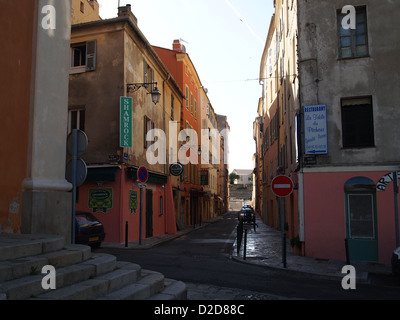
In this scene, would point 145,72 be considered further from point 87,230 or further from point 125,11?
point 87,230

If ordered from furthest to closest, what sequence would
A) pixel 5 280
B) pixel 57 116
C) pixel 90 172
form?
pixel 90 172
pixel 57 116
pixel 5 280

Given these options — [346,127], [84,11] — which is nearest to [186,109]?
[84,11]

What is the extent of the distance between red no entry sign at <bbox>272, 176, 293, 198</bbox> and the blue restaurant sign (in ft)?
A: 6.71

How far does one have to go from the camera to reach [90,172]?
55.5 feet

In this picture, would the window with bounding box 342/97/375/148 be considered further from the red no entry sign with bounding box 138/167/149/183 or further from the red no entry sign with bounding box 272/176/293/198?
the red no entry sign with bounding box 138/167/149/183

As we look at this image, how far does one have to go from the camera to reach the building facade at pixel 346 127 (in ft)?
39.6

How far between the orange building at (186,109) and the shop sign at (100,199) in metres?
9.78

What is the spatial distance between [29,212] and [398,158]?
10601mm

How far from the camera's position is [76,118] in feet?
58.6

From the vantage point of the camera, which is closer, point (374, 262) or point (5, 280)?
point (5, 280)

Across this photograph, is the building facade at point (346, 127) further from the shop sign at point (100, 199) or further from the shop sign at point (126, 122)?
the shop sign at point (100, 199)

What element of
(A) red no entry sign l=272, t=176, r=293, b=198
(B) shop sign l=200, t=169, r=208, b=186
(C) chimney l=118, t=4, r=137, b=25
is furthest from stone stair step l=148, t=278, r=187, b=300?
(B) shop sign l=200, t=169, r=208, b=186
